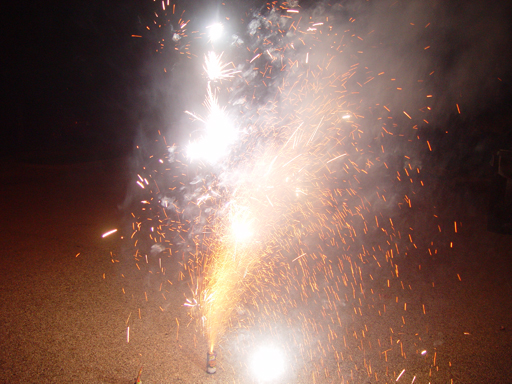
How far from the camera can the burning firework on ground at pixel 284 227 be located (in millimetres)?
2703

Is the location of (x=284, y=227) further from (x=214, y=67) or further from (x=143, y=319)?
(x=214, y=67)

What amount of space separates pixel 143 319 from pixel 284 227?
267cm

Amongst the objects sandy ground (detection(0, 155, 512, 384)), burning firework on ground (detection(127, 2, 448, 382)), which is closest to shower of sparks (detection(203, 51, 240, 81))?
burning firework on ground (detection(127, 2, 448, 382))

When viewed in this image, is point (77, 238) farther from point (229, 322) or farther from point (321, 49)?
point (321, 49)

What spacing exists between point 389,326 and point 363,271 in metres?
1.11

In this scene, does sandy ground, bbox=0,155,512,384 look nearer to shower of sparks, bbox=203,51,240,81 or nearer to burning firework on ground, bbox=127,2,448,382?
burning firework on ground, bbox=127,2,448,382

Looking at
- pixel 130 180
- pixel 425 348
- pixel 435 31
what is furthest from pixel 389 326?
pixel 435 31

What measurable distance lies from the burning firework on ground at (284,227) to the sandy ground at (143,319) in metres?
0.09

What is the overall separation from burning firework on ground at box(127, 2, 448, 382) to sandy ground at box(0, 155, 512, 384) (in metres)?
0.09

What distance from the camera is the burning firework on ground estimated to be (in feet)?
8.87

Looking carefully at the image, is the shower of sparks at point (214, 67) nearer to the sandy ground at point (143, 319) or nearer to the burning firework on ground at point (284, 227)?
the burning firework on ground at point (284, 227)

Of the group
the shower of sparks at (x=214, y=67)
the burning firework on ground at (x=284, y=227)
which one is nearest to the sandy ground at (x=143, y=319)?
the burning firework on ground at (x=284, y=227)

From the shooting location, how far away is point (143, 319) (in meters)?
2.75

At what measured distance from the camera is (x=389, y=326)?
297cm
